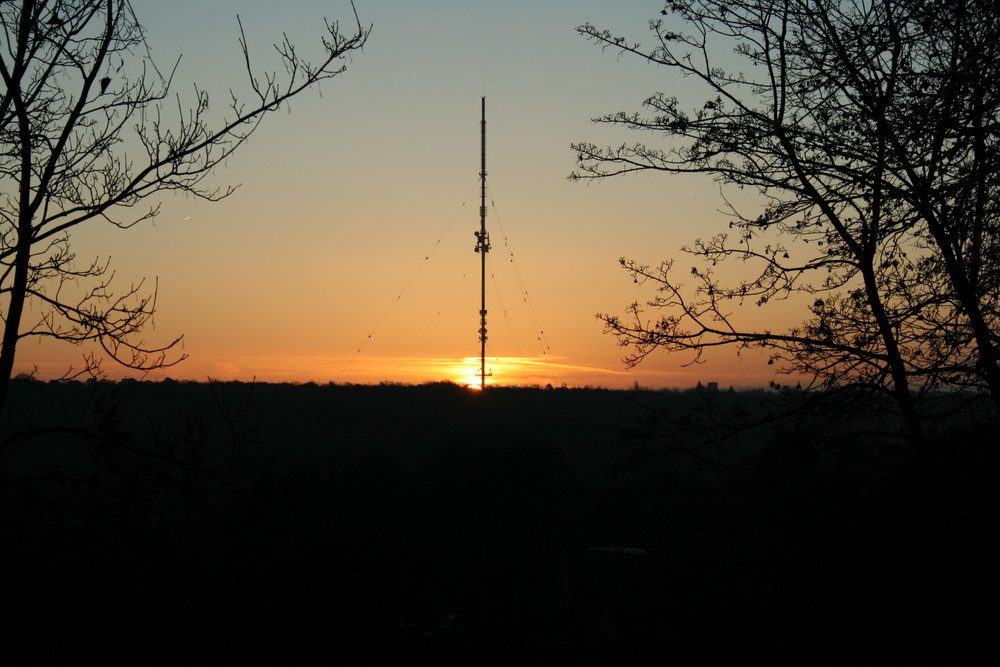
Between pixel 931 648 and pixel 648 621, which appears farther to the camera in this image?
pixel 648 621

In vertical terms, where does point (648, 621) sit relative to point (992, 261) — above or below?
below

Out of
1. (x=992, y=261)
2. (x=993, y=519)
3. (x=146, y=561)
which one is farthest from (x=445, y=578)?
(x=992, y=261)

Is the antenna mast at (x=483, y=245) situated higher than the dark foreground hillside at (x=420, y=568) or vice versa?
the antenna mast at (x=483, y=245)

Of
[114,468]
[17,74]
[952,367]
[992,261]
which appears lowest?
[114,468]

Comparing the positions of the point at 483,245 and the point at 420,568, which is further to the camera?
the point at 483,245

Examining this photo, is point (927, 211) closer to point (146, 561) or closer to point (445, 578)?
point (445, 578)

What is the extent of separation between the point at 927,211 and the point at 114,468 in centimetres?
602

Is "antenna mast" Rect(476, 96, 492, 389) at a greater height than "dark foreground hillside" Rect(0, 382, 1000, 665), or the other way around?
"antenna mast" Rect(476, 96, 492, 389)

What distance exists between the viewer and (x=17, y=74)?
220 inches

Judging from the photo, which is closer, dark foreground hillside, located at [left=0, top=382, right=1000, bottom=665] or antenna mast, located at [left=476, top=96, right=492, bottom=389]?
dark foreground hillside, located at [left=0, top=382, right=1000, bottom=665]

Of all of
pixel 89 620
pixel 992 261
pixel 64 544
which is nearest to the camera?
pixel 89 620

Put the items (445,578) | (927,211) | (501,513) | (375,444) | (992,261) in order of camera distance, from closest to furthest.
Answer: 1. (445,578)
2. (927,211)
3. (992,261)
4. (501,513)
5. (375,444)

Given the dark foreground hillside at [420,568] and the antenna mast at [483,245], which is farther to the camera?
the antenna mast at [483,245]

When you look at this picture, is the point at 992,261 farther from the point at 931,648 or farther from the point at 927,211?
the point at 931,648
